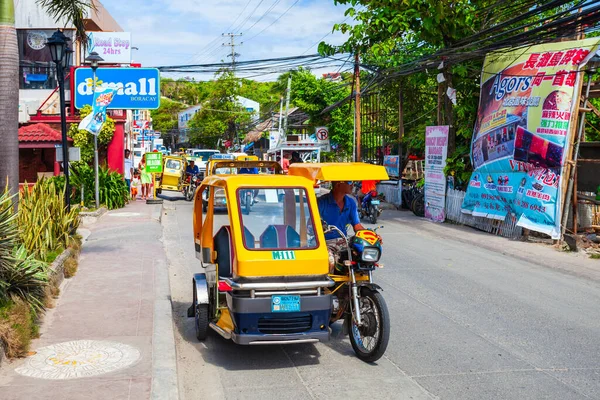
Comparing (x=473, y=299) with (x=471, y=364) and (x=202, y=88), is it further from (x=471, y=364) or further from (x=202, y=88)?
(x=202, y=88)

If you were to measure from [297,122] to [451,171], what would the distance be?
41.7m

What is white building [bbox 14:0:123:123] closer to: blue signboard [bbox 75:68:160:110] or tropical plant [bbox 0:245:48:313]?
blue signboard [bbox 75:68:160:110]

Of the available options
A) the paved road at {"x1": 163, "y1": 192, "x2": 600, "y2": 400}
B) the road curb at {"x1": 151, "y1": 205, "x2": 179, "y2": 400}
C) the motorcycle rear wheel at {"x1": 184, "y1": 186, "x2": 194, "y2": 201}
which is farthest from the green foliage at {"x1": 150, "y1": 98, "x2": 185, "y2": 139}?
the road curb at {"x1": 151, "y1": 205, "x2": 179, "y2": 400}

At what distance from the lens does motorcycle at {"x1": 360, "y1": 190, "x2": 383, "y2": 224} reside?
19141 millimetres

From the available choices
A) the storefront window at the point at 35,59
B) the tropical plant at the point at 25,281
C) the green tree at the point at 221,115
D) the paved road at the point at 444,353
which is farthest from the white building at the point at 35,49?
the green tree at the point at 221,115

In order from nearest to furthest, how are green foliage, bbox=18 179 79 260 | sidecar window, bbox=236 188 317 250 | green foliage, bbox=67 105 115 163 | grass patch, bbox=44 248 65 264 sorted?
sidecar window, bbox=236 188 317 250 < green foliage, bbox=18 179 79 260 < grass patch, bbox=44 248 65 264 < green foliage, bbox=67 105 115 163

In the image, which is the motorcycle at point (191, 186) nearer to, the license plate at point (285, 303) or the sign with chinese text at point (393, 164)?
the sign with chinese text at point (393, 164)

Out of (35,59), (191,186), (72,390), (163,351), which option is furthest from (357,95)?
(72,390)

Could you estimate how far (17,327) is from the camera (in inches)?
240

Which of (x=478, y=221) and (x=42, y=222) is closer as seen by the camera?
(x=42, y=222)

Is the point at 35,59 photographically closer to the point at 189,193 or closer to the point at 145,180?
the point at 145,180

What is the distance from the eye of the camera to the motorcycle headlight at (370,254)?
6348 millimetres

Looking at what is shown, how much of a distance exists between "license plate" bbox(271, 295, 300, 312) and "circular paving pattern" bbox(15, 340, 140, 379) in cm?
140

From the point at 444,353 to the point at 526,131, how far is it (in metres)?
10.5
